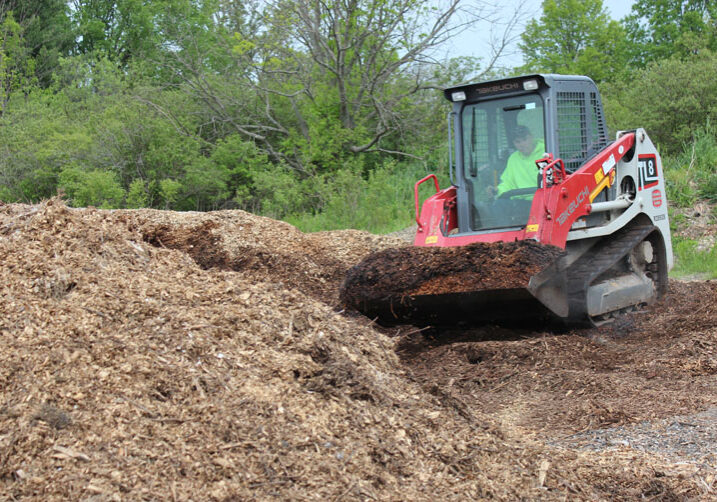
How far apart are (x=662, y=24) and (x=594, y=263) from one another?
120 feet

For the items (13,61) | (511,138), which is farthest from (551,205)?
(13,61)

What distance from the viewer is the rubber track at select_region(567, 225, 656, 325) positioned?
7223 millimetres

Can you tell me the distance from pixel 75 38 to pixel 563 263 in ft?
115

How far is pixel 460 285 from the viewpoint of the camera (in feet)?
21.6

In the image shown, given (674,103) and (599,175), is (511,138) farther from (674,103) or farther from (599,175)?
(674,103)

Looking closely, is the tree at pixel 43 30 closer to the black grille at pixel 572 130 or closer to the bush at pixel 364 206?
the bush at pixel 364 206

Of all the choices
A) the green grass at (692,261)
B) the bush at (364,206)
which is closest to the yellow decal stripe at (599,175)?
the green grass at (692,261)

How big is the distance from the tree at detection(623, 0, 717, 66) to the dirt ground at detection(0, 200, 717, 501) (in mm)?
35167

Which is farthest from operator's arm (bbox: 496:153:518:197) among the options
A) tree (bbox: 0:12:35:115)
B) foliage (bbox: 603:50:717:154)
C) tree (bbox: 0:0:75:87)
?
tree (bbox: 0:0:75:87)

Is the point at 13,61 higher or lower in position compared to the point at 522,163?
higher

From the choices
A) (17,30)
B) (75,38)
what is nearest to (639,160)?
(17,30)

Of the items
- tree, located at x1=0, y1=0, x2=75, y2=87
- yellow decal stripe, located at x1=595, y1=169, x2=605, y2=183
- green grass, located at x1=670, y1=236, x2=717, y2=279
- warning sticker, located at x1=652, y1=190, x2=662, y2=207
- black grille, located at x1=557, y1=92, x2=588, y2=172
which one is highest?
tree, located at x1=0, y1=0, x2=75, y2=87

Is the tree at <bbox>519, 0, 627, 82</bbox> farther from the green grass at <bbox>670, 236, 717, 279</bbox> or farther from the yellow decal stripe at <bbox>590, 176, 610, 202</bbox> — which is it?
the yellow decal stripe at <bbox>590, 176, 610, 202</bbox>

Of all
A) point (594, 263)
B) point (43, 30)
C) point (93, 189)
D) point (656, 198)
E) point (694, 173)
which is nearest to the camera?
point (594, 263)
